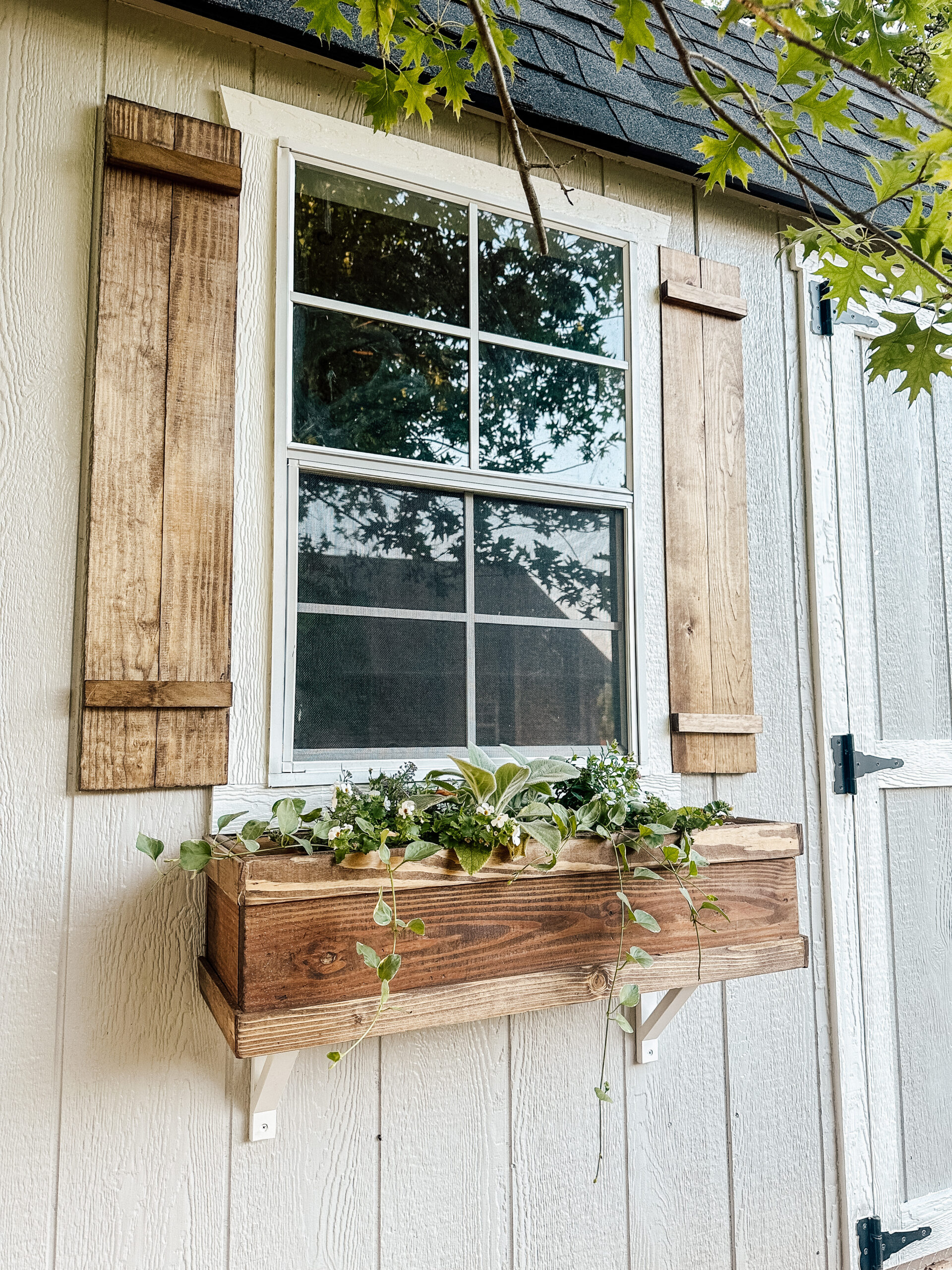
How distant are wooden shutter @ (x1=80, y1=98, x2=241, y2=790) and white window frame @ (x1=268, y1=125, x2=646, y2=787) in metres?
0.08

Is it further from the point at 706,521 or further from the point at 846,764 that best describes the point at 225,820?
the point at 846,764

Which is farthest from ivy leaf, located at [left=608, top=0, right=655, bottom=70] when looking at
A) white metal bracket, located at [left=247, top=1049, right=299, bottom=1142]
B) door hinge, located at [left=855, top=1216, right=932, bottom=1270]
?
door hinge, located at [left=855, top=1216, right=932, bottom=1270]

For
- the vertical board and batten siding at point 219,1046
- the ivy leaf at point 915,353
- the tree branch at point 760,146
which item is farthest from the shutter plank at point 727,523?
the tree branch at point 760,146

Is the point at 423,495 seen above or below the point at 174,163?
below

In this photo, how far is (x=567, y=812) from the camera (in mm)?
1321

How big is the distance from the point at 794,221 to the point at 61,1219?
2.46 meters

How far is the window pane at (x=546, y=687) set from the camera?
160 centimetres

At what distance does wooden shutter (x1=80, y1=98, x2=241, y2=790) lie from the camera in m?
1.30

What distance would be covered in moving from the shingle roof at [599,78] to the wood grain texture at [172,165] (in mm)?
246

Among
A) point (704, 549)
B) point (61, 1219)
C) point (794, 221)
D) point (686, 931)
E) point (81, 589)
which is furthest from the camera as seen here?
point (794, 221)

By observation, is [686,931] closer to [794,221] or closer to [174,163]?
[174,163]

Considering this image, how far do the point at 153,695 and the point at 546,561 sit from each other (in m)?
0.77

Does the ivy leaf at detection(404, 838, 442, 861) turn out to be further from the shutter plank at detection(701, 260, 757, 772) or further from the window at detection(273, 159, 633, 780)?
the shutter plank at detection(701, 260, 757, 772)

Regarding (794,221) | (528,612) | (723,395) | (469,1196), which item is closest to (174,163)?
(528,612)
